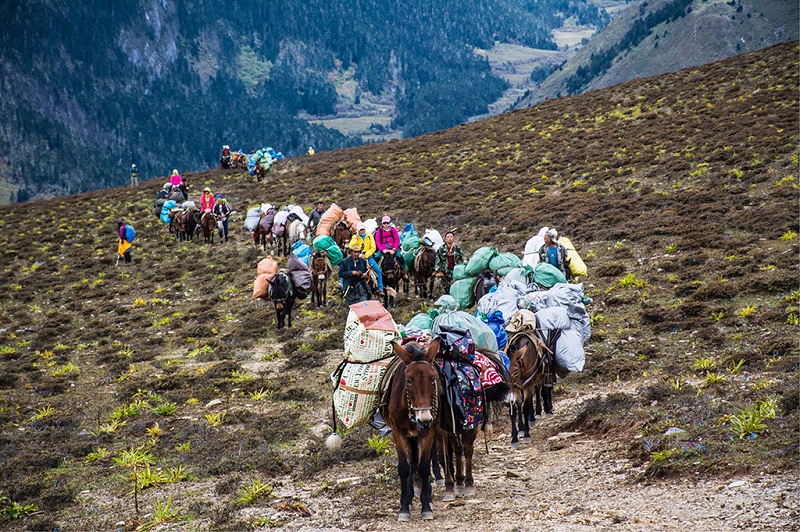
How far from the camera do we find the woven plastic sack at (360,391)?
8.31 meters

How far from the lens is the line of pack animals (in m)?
7.62

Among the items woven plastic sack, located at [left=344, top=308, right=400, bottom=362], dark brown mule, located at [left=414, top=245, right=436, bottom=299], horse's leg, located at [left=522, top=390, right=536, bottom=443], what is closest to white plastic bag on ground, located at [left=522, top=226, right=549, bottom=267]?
dark brown mule, located at [left=414, top=245, right=436, bottom=299]

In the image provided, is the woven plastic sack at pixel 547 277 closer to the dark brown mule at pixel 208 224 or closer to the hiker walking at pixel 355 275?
the hiker walking at pixel 355 275

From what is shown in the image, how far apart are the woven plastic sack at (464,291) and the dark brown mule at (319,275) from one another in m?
6.74

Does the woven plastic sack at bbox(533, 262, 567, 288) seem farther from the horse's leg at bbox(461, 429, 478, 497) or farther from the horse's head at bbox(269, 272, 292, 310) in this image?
the horse's head at bbox(269, 272, 292, 310)

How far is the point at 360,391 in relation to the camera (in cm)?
832

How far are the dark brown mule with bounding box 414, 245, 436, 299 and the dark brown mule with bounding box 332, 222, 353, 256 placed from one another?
4044mm

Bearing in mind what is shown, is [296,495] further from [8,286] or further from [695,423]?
[8,286]

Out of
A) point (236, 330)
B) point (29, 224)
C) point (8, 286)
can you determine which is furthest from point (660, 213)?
point (29, 224)

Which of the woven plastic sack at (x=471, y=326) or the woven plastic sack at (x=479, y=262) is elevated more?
the woven plastic sack at (x=479, y=262)

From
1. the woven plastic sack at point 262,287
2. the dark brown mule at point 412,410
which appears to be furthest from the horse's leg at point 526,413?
the woven plastic sack at point 262,287

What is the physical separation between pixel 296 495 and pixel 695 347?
8304 millimetres

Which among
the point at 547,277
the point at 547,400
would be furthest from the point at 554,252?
the point at 547,400

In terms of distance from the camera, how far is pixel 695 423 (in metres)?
9.41
